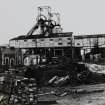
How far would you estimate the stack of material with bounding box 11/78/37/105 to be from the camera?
11172 millimetres

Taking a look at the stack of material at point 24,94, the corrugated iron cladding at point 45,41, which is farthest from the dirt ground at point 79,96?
the corrugated iron cladding at point 45,41

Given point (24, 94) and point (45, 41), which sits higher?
point (45, 41)

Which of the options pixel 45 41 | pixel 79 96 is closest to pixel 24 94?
pixel 79 96

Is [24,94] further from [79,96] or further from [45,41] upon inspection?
[45,41]

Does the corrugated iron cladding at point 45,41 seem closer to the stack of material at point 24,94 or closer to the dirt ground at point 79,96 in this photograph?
the dirt ground at point 79,96

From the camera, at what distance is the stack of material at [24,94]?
11.2 m

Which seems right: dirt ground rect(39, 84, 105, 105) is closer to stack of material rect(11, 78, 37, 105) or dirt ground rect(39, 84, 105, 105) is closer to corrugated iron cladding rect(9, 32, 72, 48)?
stack of material rect(11, 78, 37, 105)

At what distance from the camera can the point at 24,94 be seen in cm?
1126

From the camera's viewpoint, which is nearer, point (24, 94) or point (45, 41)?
point (24, 94)

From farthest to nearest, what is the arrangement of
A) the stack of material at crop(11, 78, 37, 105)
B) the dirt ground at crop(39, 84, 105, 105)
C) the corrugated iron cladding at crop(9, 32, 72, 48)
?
the corrugated iron cladding at crop(9, 32, 72, 48), the dirt ground at crop(39, 84, 105, 105), the stack of material at crop(11, 78, 37, 105)

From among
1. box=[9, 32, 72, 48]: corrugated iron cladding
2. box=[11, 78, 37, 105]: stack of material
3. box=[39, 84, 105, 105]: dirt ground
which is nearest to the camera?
box=[11, 78, 37, 105]: stack of material

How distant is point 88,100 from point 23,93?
3.09 m

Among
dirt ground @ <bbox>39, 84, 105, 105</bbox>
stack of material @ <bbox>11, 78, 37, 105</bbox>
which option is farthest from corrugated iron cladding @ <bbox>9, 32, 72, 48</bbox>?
stack of material @ <bbox>11, 78, 37, 105</bbox>

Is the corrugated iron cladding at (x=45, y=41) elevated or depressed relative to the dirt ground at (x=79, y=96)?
elevated
